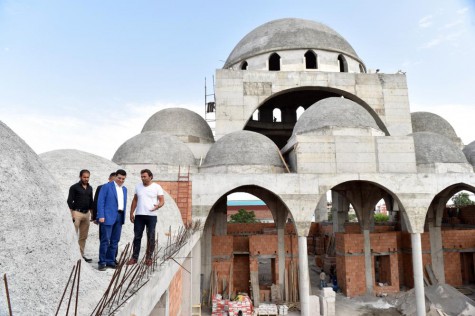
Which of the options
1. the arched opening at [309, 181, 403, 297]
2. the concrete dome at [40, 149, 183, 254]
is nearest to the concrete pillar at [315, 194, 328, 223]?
the arched opening at [309, 181, 403, 297]

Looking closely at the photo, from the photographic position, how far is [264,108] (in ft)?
75.8

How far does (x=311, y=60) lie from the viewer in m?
18.8

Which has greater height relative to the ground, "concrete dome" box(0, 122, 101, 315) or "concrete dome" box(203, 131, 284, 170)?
"concrete dome" box(203, 131, 284, 170)

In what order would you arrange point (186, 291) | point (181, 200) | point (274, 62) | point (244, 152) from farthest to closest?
point (274, 62) < point (244, 152) < point (181, 200) < point (186, 291)

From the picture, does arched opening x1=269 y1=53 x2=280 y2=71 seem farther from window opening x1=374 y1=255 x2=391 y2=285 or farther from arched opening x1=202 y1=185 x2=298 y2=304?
window opening x1=374 y1=255 x2=391 y2=285

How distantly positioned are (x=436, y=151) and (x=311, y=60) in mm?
8371


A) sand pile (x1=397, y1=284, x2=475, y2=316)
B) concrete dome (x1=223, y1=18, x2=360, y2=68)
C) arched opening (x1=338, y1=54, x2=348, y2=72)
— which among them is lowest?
sand pile (x1=397, y1=284, x2=475, y2=316)

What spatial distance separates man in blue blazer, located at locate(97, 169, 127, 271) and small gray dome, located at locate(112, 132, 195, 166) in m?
9.06

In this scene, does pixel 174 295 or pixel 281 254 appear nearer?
pixel 174 295

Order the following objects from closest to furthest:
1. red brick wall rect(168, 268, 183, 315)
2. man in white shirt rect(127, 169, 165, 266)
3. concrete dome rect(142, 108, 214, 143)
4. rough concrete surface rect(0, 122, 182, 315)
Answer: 1. rough concrete surface rect(0, 122, 182, 315)
2. man in white shirt rect(127, 169, 165, 266)
3. red brick wall rect(168, 268, 183, 315)
4. concrete dome rect(142, 108, 214, 143)

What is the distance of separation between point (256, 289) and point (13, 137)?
12.9 m

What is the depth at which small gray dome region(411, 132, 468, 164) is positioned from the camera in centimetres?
1384

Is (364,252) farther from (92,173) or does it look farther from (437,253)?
(92,173)

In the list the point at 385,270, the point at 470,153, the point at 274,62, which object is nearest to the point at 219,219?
the point at 385,270
